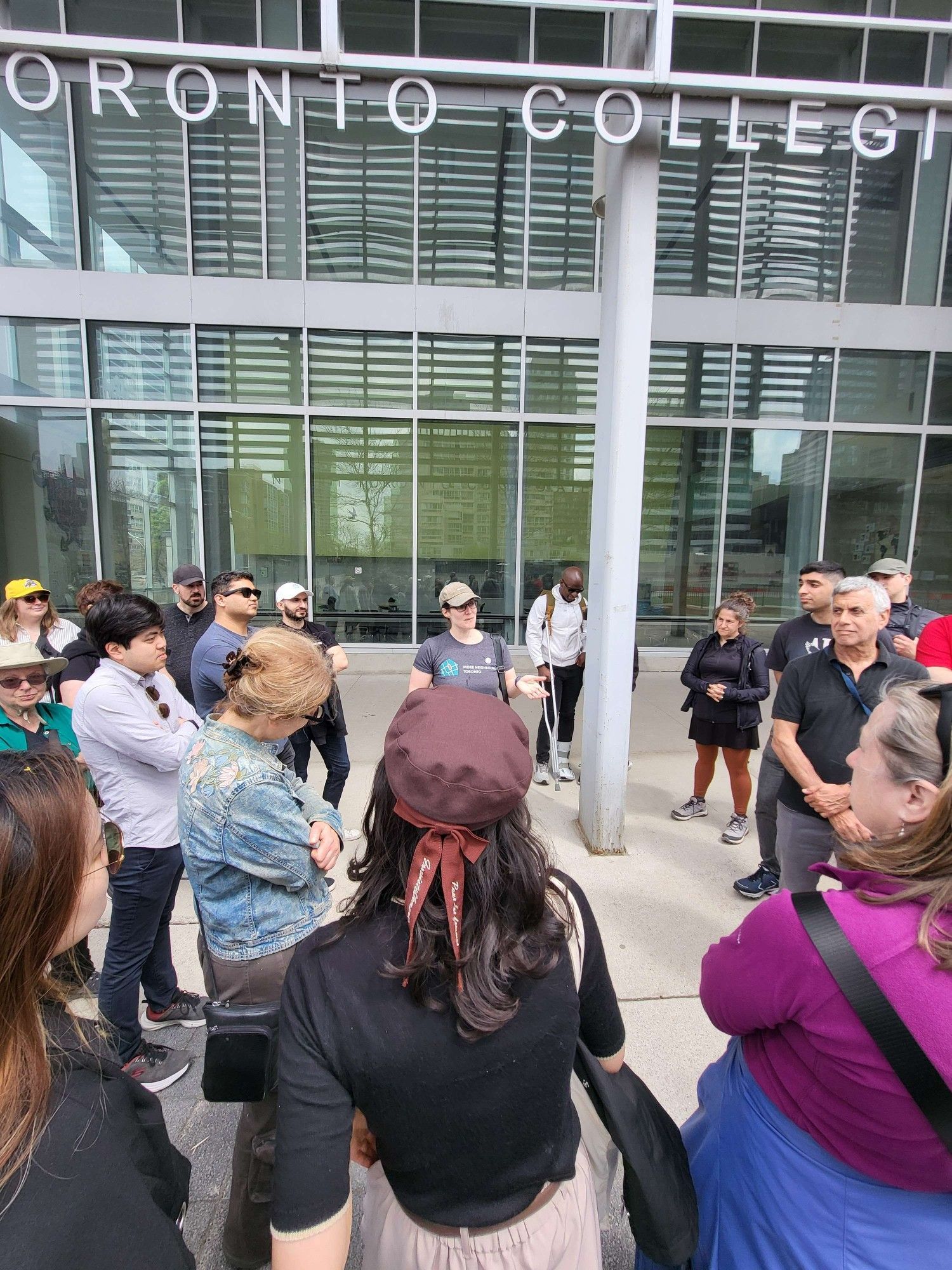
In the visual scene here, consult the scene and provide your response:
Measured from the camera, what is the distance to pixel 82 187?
9188 millimetres

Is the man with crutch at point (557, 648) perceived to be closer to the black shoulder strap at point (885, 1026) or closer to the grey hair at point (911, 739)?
the grey hair at point (911, 739)

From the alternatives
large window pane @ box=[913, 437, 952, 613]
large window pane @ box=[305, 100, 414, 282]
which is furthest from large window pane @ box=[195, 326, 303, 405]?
large window pane @ box=[913, 437, 952, 613]

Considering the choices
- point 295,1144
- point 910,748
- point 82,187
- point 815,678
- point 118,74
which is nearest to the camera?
point 295,1144

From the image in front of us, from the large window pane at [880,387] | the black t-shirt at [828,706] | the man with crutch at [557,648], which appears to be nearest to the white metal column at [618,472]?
the man with crutch at [557,648]

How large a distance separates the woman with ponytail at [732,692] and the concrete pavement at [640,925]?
0.51m

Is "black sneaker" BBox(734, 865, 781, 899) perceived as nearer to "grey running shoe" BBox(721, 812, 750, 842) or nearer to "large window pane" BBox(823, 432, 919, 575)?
"grey running shoe" BBox(721, 812, 750, 842)

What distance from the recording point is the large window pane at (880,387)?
33.1ft

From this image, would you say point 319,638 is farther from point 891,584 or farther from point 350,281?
point 350,281

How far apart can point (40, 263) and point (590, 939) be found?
11957mm

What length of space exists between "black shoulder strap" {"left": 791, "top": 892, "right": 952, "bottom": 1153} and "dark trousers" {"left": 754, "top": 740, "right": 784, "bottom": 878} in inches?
115

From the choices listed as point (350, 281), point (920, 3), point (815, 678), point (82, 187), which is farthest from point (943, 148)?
point (82, 187)

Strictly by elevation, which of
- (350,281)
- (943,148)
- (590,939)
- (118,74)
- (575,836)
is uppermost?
(943,148)

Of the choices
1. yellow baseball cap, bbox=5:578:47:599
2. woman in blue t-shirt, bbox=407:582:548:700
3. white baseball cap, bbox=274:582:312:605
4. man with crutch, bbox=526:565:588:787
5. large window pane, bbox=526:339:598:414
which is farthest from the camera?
large window pane, bbox=526:339:598:414

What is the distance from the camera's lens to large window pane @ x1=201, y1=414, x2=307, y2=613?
9.77m
